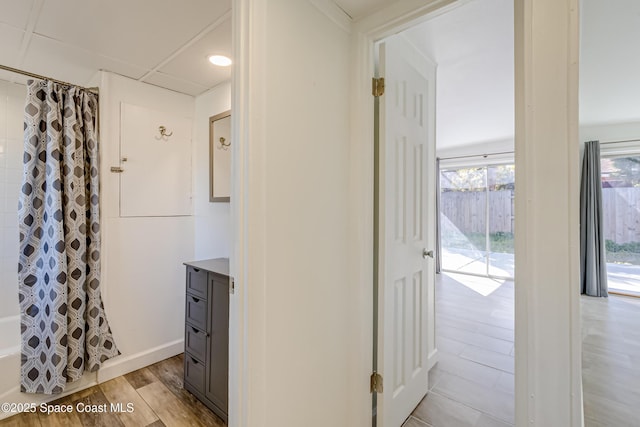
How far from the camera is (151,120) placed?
90.1 inches

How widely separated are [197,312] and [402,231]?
4.71ft

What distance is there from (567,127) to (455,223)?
536 centimetres

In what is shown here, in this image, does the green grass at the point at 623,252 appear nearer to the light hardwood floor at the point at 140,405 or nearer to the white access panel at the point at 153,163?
the light hardwood floor at the point at 140,405

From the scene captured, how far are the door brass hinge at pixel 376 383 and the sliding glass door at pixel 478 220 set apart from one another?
4728 mm

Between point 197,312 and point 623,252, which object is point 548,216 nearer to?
point 197,312

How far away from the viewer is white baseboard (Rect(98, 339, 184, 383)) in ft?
6.74

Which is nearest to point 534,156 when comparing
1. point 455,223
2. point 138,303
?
point 138,303

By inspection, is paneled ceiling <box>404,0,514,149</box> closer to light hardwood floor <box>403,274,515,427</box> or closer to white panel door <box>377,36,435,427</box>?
white panel door <box>377,36,435,427</box>

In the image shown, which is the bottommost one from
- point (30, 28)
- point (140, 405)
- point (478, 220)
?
point (140, 405)

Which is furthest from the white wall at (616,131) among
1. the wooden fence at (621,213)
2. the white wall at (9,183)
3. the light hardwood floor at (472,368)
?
the white wall at (9,183)

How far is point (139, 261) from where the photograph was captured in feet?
7.34

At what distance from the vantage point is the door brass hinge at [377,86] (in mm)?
1418

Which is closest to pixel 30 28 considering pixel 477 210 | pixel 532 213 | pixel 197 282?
pixel 197 282

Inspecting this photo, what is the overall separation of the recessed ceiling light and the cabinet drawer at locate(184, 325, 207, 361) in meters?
1.82
